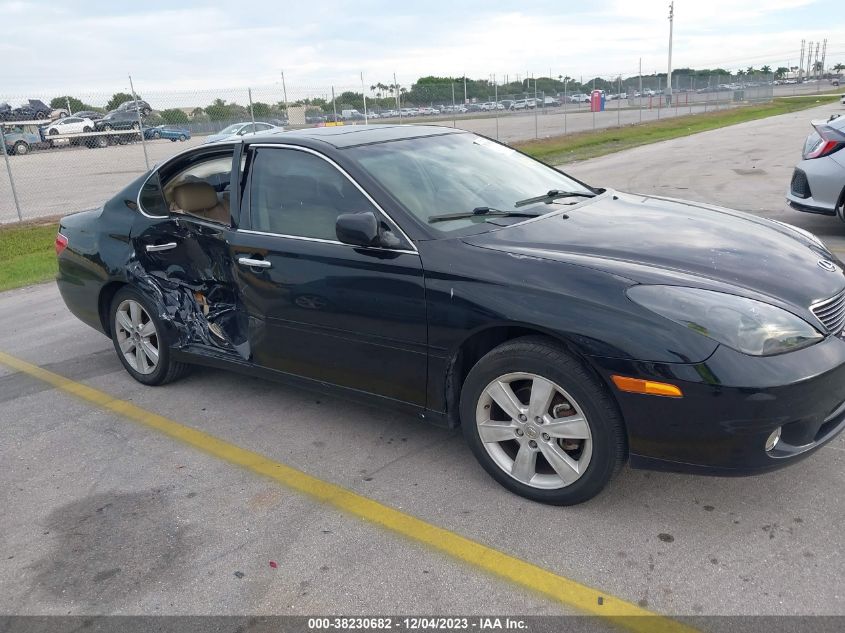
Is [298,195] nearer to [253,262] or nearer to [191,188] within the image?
[253,262]

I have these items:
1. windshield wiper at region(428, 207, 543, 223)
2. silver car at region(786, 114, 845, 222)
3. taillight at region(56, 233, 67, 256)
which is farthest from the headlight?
silver car at region(786, 114, 845, 222)

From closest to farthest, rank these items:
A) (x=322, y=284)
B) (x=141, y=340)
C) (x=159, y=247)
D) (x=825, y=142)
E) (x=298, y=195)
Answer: (x=322, y=284) < (x=298, y=195) < (x=159, y=247) < (x=141, y=340) < (x=825, y=142)

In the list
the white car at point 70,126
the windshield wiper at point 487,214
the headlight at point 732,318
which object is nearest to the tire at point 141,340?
the windshield wiper at point 487,214

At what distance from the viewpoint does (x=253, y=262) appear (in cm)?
412

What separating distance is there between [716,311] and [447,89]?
31.5 m

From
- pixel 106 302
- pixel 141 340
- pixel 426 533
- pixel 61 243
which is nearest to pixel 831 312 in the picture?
pixel 426 533

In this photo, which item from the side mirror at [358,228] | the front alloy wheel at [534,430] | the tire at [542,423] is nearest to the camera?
the tire at [542,423]

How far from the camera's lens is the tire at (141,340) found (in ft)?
16.1

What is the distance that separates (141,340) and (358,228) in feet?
7.61

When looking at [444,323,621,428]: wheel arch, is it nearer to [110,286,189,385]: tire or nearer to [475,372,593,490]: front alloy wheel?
[475,372,593,490]: front alloy wheel

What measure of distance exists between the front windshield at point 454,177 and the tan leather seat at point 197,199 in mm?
1213

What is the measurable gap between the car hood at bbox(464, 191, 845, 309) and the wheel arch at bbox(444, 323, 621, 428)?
351mm

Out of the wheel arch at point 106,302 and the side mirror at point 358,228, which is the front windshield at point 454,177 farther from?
the wheel arch at point 106,302

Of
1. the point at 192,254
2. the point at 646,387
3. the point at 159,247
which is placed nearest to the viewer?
the point at 646,387
